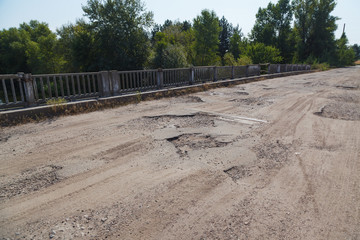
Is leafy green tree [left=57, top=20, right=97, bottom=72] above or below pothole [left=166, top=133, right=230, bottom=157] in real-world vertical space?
above

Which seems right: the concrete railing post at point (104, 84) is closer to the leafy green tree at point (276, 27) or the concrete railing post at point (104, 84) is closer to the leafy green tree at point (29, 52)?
the leafy green tree at point (29, 52)

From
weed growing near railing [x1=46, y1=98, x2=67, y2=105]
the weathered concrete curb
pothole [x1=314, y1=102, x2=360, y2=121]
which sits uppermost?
weed growing near railing [x1=46, y1=98, x2=67, y2=105]

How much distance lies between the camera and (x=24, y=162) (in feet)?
11.3

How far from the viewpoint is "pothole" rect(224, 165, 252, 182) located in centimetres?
303

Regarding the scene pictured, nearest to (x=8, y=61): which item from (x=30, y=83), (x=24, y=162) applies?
(x=30, y=83)

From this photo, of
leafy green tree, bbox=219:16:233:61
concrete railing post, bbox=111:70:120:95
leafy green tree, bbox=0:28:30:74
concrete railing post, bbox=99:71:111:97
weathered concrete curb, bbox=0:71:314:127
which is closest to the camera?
weathered concrete curb, bbox=0:71:314:127

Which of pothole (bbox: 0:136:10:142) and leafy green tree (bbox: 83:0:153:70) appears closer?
pothole (bbox: 0:136:10:142)

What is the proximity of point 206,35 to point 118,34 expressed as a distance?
17.7m

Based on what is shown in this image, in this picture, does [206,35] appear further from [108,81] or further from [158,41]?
[108,81]

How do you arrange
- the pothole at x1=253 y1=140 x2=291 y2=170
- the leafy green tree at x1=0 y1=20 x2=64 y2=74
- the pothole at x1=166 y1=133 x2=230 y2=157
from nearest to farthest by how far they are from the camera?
the pothole at x1=253 y1=140 x2=291 y2=170 → the pothole at x1=166 y1=133 x2=230 y2=157 → the leafy green tree at x1=0 y1=20 x2=64 y2=74

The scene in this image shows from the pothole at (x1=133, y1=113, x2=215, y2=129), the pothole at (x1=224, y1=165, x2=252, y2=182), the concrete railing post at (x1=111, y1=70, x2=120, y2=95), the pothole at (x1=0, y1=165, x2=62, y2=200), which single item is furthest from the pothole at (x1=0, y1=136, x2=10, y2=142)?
the pothole at (x1=224, y1=165, x2=252, y2=182)

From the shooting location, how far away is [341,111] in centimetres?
656

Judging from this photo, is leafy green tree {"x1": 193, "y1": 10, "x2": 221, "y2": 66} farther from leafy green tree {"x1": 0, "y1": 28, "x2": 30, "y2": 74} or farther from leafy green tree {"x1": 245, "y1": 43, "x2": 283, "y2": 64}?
leafy green tree {"x1": 0, "y1": 28, "x2": 30, "y2": 74}

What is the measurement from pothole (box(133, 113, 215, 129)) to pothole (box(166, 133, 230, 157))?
0.77 meters
